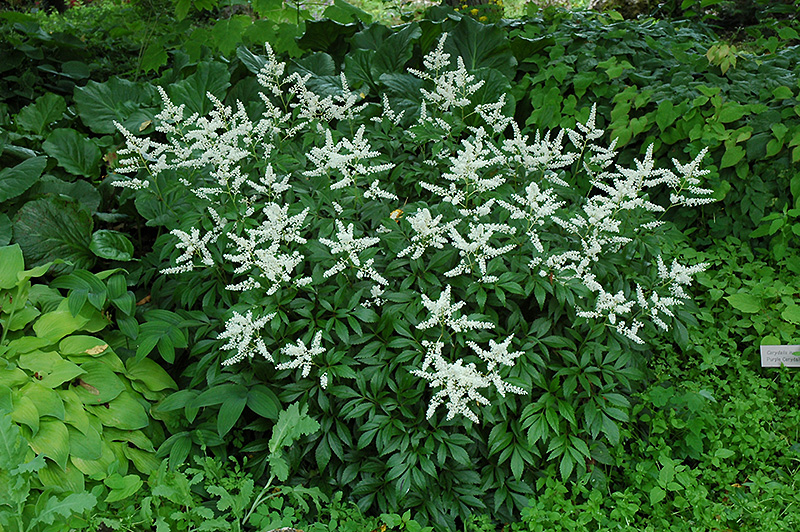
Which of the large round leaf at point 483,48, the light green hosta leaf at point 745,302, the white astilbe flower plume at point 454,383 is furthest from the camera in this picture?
the large round leaf at point 483,48

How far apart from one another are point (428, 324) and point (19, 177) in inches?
88.7

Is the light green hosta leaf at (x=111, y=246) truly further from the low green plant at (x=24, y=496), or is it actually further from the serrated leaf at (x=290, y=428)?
the serrated leaf at (x=290, y=428)

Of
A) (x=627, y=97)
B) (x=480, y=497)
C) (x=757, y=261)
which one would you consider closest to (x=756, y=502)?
(x=480, y=497)

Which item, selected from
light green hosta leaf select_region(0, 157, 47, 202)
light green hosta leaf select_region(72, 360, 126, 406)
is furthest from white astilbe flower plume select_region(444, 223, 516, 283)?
light green hosta leaf select_region(0, 157, 47, 202)

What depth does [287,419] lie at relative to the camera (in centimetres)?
218

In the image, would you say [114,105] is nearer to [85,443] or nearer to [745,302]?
[85,443]

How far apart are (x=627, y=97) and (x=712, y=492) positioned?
8.06 feet

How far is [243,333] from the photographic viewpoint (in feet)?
7.47

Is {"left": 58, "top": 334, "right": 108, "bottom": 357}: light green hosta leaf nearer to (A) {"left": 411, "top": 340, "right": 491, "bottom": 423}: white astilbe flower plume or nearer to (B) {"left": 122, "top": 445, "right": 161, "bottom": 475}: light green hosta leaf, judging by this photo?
(B) {"left": 122, "top": 445, "right": 161, "bottom": 475}: light green hosta leaf

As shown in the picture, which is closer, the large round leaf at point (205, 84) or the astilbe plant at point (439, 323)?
the astilbe plant at point (439, 323)

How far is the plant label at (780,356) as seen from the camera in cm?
290

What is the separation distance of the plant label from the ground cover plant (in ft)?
0.22

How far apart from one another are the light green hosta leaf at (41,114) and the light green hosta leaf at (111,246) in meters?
1.55

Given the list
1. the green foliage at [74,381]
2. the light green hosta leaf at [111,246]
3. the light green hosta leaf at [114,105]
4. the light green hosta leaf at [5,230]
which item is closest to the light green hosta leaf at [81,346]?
the green foliage at [74,381]
